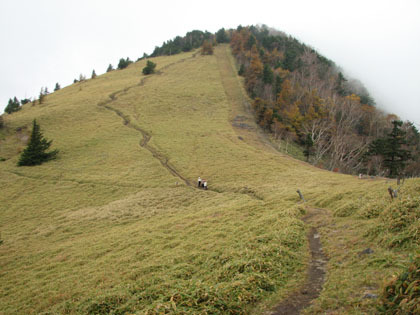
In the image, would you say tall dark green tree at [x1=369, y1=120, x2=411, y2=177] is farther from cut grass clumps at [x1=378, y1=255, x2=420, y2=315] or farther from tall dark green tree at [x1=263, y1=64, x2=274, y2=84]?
tall dark green tree at [x1=263, y1=64, x2=274, y2=84]

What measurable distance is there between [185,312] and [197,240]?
9.03 metres

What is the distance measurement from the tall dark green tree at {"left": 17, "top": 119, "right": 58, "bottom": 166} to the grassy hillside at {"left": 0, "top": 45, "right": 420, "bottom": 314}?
2.04 meters

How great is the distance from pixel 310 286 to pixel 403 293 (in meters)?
3.38

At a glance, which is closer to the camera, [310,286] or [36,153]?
[310,286]

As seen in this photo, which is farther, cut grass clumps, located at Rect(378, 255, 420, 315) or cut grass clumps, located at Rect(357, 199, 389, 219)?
cut grass clumps, located at Rect(357, 199, 389, 219)

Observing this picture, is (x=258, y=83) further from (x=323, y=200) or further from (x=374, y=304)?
(x=374, y=304)

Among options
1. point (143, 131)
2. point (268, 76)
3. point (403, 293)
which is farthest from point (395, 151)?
point (268, 76)

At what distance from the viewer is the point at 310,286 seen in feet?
29.9

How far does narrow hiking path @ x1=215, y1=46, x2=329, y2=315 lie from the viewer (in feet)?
27.3

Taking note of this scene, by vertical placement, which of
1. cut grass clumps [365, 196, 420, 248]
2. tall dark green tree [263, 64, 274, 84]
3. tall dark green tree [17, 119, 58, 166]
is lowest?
cut grass clumps [365, 196, 420, 248]

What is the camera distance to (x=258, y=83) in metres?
85.2

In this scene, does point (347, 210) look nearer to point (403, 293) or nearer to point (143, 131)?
point (403, 293)

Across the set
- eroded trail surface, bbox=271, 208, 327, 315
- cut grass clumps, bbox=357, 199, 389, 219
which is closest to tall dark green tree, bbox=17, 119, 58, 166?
eroded trail surface, bbox=271, 208, 327, 315

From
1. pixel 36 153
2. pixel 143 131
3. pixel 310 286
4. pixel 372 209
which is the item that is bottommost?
pixel 310 286
